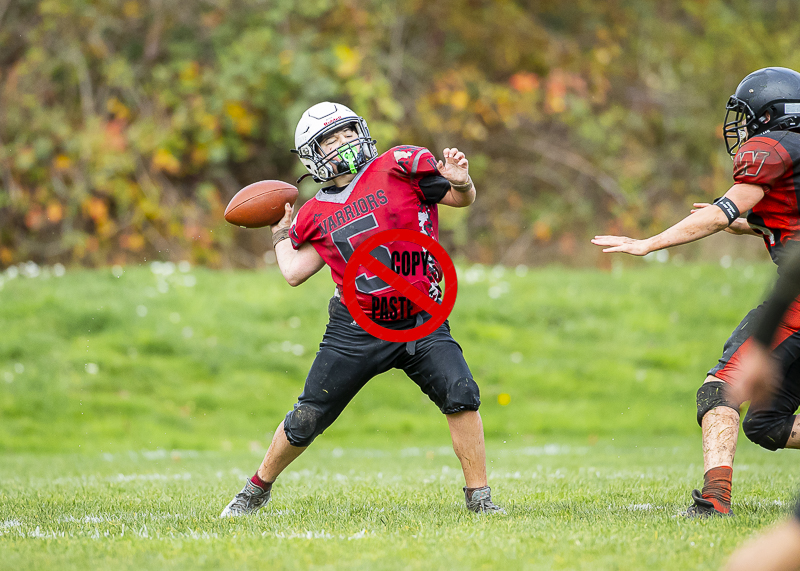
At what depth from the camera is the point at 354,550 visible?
335cm

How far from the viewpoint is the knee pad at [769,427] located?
3965 millimetres

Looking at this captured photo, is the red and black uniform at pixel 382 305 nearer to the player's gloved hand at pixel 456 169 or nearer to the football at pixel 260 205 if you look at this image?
the player's gloved hand at pixel 456 169

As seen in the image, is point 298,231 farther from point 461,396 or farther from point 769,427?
point 769,427

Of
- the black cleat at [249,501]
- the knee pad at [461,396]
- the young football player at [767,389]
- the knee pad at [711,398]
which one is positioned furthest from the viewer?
the black cleat at [249,501]

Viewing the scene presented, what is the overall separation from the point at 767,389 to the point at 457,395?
191 centimetres

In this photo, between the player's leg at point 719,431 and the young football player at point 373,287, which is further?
the young football player at point 373,287

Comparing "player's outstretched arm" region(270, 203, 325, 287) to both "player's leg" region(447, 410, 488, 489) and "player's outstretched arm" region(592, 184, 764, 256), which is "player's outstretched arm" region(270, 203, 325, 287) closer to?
"player's leg" region(447, 410, 488, 489)

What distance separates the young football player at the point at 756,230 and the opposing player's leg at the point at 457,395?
0.91 m

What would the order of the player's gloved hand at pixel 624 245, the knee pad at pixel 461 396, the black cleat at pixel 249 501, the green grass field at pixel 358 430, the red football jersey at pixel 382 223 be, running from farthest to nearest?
the black cleat at pixel 249 501
the red football jersey at pixel 382 223
the knee pad at pixel 461 396
the player's gloved hand at pixel 624 245
the green grass field at pixel 358 430

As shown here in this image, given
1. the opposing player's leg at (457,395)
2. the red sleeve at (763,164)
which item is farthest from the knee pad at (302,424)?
the red sleeve at (763,164)

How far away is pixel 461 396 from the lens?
4.15 meters

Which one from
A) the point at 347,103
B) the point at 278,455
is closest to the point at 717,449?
the point at 278,455

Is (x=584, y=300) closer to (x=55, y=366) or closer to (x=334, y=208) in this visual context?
(x=55, y=366)

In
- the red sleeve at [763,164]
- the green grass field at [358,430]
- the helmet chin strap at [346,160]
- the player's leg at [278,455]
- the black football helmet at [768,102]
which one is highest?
the black football helmet at [768,102]
